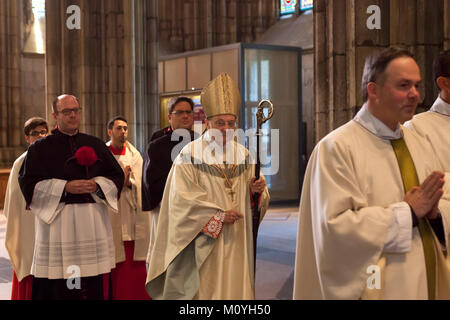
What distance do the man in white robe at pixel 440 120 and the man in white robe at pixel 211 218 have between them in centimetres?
106

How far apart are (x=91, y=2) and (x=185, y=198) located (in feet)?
25.3

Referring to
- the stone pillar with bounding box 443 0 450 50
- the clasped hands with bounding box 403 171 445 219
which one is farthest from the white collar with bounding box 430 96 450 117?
the stone pillar with bounding box 443 0 450 50

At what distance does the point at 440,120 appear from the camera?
10.5ft

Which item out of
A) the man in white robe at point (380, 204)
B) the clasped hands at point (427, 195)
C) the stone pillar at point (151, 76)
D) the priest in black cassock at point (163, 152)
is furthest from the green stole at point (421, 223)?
the stone pillar at point (151, 76)

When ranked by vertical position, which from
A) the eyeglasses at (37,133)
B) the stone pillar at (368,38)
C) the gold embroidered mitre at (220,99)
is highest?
the stone pillar at (368,38)

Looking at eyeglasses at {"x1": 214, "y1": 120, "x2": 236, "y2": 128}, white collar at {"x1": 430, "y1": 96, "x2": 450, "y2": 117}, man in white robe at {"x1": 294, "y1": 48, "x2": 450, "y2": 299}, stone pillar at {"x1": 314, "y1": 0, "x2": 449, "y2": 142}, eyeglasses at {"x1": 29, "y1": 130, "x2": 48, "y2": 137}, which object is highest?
stone pillar at {"x1": 314, "y1": 0, "x2": 449, "y2": 142}

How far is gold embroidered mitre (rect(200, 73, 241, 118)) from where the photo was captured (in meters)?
3.81

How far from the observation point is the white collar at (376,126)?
251 cm

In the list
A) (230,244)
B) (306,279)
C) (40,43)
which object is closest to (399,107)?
(306,279)

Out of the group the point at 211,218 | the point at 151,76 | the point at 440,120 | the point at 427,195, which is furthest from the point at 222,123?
the point at 151,76

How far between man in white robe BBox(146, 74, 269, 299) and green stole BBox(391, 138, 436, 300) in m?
1.36

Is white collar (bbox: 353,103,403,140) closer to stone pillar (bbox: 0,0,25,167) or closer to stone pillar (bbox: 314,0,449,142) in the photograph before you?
stone pillar (bbox: 314,0,449,142)

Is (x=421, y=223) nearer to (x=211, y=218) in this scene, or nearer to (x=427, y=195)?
(x=427, y=195)

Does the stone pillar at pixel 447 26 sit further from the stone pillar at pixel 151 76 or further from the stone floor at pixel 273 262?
the stone pillar at pixel 151 76
